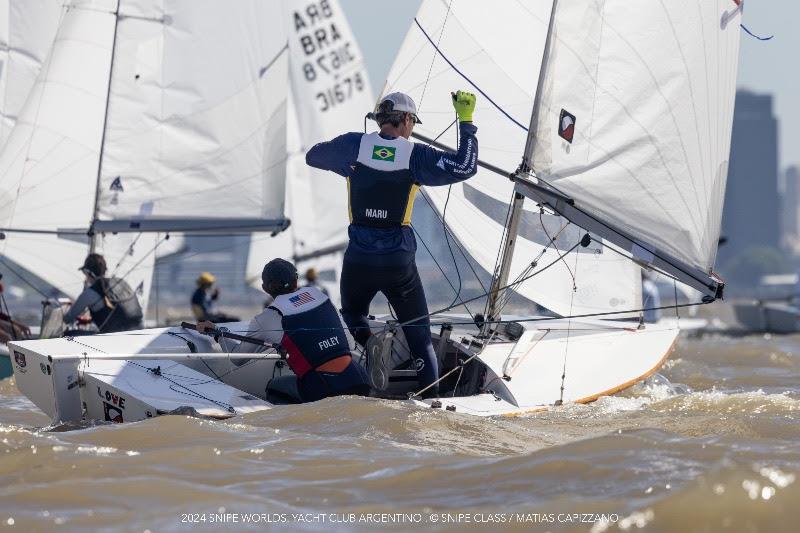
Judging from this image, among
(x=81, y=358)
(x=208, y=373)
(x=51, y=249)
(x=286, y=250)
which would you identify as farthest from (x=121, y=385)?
(x=286, y=250)

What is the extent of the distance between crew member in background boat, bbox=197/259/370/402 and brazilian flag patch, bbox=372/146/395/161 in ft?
2.10

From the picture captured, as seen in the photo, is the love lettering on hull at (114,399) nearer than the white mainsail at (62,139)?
Yes

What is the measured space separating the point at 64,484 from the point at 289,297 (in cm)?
176

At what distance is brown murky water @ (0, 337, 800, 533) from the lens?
4004 mm

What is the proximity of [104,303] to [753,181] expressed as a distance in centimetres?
17267

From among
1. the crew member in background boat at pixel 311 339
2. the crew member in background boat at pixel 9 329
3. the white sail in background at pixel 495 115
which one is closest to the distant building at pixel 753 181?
the crew member in background boat at pixel 9 329

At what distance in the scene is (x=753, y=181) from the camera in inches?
6865

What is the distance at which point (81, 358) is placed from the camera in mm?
5785

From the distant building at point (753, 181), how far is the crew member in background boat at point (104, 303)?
15551 centimetres

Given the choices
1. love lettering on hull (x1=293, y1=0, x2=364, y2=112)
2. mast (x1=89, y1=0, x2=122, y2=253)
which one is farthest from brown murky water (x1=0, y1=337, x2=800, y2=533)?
love lettering on hull (x1=293, y1=0, x2=364, y2=112)

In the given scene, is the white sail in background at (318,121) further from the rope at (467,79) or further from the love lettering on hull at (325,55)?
the rope at (467,79)

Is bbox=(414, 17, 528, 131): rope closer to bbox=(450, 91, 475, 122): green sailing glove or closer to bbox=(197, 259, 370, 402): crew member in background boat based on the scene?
bbox=(450, 91, 475, 122): green sailing glove

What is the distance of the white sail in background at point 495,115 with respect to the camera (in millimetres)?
8039

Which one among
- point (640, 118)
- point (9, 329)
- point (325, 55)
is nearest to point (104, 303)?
point (9, 329)
